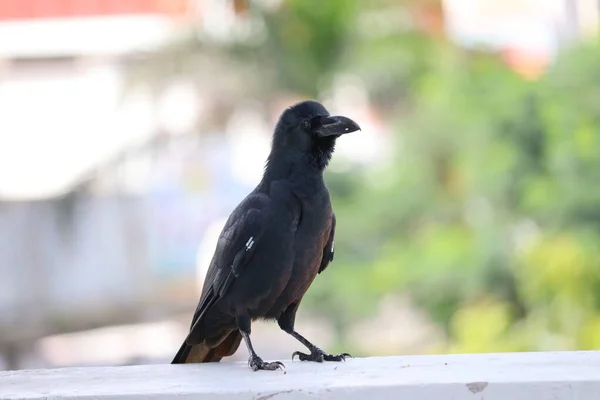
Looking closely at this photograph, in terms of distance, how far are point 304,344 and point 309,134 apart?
71 centimetres

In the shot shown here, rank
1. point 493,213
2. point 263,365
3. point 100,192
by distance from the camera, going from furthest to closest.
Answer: point 100,192 → point 493,213 → point 263,365

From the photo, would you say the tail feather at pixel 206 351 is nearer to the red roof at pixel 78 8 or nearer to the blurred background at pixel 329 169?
the blurred background at pixel 329 169

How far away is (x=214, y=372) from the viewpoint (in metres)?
2.87

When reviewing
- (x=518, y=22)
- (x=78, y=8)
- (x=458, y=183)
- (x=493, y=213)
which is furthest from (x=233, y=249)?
(x=78, y=8)

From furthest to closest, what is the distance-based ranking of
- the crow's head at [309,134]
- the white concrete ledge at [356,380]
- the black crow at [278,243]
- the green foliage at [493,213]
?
the green foliage at [493,213], the crow's head at [309,134], the black crow at [278,243], the white concrete ledge at [356,380]

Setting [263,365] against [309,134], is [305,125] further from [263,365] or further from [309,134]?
[263,365]

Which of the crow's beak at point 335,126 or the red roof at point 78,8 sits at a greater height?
the red roof at point 78,8

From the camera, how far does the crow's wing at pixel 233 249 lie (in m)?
3.15

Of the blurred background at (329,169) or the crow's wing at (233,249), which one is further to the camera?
the blurred background at (329,169)

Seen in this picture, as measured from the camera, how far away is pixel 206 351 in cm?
342

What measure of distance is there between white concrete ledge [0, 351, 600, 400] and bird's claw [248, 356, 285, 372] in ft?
0.13

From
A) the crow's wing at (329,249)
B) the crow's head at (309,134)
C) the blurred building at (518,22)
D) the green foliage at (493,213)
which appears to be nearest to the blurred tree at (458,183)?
the green foliage at (493,213)

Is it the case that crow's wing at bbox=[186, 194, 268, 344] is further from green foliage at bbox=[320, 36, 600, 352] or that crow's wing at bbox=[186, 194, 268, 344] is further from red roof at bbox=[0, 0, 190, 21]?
red roof at bbox=[0, 0, 190, 21]

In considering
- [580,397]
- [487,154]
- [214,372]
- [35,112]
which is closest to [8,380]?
[214,372]
